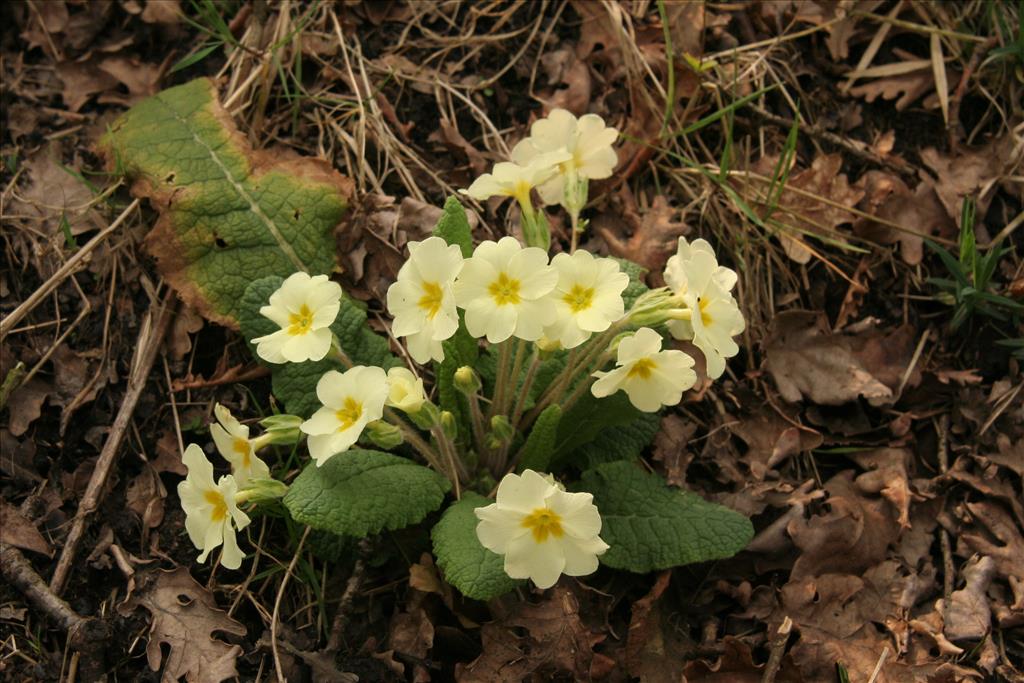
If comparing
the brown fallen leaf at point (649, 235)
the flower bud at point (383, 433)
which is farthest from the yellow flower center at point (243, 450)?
the brown fallen leaf at point (649, 235)

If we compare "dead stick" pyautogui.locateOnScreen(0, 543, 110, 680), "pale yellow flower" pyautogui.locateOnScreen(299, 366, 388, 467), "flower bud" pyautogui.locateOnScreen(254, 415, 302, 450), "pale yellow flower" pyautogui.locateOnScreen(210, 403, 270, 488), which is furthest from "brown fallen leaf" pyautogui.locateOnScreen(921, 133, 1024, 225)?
"dead stick" pyautogui.locateOnScreen(0, 543, 110, 680)

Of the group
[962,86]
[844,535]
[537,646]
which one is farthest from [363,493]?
[962,86]

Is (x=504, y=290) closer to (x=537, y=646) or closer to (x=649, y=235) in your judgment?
(x=537, y=646)

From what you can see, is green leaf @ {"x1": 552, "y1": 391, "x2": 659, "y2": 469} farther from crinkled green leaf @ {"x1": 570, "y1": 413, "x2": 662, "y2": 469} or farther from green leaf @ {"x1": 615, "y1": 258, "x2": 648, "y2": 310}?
green leaf @ {"x1": 615, "y1": 258, "x2": 648, "y2": 310}

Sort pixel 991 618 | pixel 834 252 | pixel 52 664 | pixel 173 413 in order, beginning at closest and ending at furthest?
pixel 52 664
pixel 991 618
pixel 173 413
pixel 834 252

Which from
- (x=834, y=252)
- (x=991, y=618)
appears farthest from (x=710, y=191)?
(x=991, y=618)

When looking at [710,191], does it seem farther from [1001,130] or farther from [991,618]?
[991,618]
